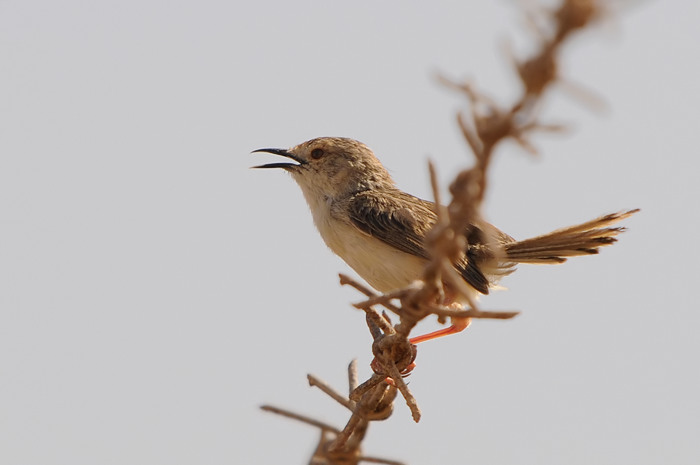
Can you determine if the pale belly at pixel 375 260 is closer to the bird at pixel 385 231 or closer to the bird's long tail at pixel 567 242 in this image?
the bird at pixel 385 231

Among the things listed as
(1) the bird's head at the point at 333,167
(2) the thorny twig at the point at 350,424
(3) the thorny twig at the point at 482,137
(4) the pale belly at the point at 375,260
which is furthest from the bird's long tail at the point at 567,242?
(3) the thorny twig at the point at 482,137

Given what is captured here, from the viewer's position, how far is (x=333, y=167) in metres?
6.70

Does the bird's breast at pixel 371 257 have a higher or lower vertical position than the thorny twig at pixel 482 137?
higher

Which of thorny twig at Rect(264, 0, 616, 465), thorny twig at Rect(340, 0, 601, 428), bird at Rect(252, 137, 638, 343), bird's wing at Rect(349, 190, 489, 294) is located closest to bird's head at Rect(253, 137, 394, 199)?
bird at Rect(252, 137, 638, 343)

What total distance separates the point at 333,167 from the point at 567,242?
7.19ft

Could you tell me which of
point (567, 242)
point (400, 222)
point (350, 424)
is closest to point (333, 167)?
point (400, 222)

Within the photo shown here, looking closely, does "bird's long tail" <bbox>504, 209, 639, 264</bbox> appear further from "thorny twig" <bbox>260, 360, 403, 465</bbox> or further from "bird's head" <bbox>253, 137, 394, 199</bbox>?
"thorny twig" <bbox>260, 360, 403, 465</bbox>

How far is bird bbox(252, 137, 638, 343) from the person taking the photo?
5328mm

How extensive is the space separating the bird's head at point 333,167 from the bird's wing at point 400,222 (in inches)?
11.5

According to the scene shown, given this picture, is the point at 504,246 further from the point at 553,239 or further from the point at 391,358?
the point at 391,358

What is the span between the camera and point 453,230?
1573 millimetres

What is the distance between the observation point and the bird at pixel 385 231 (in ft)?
17.5

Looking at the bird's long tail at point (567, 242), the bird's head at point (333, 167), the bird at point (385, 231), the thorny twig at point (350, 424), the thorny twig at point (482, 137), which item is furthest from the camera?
the bird's head at point (333, 167)

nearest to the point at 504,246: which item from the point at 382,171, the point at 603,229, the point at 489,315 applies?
the point at 603,229
